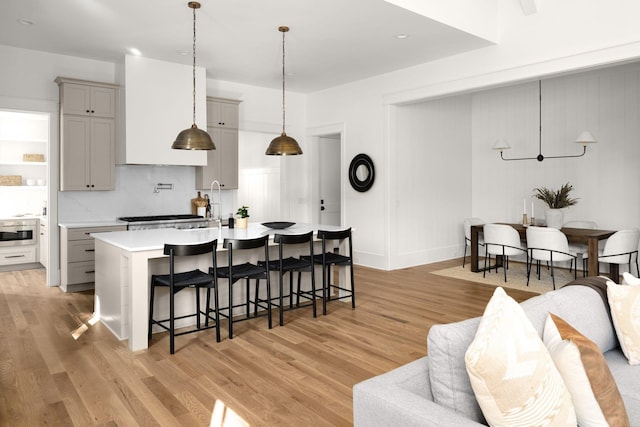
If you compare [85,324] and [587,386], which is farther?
[85,324]

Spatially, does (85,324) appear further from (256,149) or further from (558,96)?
(558,96)

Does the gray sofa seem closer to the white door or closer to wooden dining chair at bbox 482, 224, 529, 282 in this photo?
wooden dining chair at bbox 482, 224, 529, 282

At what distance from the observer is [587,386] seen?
1.52m

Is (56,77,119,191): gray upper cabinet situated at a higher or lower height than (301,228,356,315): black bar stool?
higher

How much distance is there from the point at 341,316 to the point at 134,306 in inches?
75.6

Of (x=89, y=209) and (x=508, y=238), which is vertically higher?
(x=89, y=209)

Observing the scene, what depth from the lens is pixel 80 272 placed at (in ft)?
18.7

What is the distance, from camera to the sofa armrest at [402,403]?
1.39m

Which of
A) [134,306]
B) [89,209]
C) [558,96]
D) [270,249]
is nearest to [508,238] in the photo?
[558,96]

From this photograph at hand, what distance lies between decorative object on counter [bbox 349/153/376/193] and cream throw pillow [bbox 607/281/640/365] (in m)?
5.06

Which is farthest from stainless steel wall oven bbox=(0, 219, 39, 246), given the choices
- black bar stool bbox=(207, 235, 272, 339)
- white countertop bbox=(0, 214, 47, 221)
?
black bar stool bbox=(207, 235, 272, 339)

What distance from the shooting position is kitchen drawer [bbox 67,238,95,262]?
221 inches

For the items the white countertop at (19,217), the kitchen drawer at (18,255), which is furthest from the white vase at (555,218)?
the kitchen drawer at (18,255)

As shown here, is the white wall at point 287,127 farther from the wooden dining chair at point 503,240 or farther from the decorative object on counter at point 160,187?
the wooden dining chair at point 503,240
